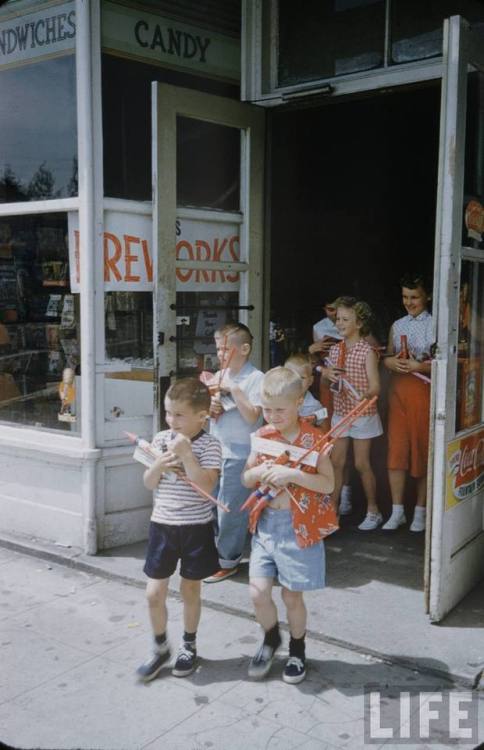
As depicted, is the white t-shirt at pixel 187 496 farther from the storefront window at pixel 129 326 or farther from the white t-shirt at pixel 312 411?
the storefront window at pixel 129 326

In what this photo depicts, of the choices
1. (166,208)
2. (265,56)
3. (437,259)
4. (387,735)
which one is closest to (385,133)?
(265,56)

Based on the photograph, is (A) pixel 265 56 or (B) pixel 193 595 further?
(A) pixel 265 56

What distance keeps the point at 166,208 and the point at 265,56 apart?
1.47 metres

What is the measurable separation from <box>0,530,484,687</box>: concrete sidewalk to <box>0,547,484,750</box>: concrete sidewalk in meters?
0.08

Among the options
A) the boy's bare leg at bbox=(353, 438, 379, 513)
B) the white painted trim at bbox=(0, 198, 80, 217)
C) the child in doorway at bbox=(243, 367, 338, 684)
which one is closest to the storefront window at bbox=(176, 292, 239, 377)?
the white painted trim at bbox=(0, 198, 80, 217)

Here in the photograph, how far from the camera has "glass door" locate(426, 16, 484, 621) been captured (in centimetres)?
366

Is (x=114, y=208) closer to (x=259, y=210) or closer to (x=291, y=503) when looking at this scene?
(x=259, y=210)

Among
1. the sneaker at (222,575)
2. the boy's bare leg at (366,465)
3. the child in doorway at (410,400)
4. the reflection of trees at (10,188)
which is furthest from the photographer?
the reflection of trees at (10,188)

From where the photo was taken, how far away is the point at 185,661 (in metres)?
3.51

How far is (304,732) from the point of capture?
10.1 feet

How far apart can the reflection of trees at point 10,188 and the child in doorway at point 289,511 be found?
3015 millimetres

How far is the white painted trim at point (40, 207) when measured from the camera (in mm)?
4977

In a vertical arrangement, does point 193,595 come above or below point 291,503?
below

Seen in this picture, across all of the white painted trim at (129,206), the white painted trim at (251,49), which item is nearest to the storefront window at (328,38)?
the white painted trim at (251,49)
